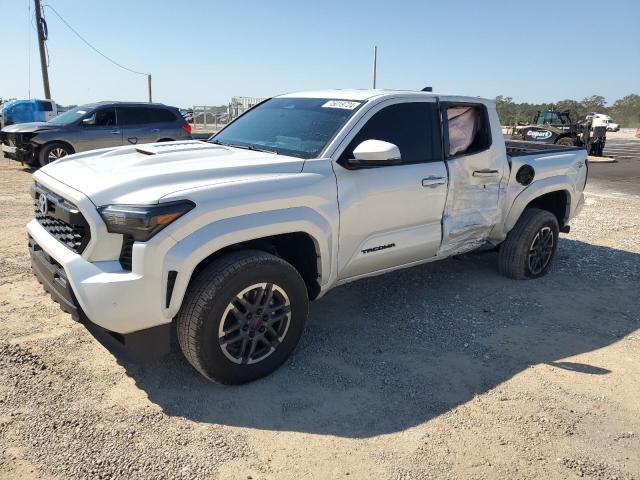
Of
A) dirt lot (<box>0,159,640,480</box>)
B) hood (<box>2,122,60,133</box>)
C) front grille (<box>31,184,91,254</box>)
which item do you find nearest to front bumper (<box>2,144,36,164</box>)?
hood (<box>2,122,60,133</box>)

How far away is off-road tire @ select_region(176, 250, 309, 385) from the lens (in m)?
2.96

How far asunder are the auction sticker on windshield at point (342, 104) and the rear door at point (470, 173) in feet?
2.90

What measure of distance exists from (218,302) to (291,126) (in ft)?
5.46

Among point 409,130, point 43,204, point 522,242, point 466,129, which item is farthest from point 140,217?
point 522,242

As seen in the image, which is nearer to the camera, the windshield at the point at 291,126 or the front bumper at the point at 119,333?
the front bumper at the point at 119,333

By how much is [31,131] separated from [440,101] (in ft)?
32.9

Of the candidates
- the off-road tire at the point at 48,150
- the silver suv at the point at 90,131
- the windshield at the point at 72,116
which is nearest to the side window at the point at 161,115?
the silver suv at the point at 90,131

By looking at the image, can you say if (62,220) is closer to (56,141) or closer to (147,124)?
(56,141)

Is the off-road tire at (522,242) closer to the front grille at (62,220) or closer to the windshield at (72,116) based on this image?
the front grille at (62,220)

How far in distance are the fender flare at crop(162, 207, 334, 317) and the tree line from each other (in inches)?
2257

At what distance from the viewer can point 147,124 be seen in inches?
478

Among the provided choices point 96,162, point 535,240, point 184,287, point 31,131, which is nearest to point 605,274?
point 535,240

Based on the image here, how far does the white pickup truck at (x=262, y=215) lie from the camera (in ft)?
9.18

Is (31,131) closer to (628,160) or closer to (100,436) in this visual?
(100,436)
